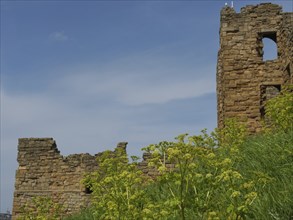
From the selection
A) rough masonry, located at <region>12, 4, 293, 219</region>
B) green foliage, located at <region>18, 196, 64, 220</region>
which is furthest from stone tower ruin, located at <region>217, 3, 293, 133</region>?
green foliage, located at <region>18, 196, 64, 220</region>

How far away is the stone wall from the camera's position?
49.4ft

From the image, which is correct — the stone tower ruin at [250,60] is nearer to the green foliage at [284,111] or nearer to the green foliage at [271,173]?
the green foliage at [271,173]

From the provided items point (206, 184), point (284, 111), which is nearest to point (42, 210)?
point (284, 111)

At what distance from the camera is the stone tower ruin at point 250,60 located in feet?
46.2

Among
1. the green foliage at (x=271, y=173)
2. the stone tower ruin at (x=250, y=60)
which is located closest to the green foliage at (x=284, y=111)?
the green foliage at (x=271, y=173)

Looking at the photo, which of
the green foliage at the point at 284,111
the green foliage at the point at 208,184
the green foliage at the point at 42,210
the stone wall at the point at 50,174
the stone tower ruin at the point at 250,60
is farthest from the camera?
the stone wall at the point at 50,174

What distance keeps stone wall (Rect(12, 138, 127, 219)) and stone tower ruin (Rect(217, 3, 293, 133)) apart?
3.70 m

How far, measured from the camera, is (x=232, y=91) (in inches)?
563

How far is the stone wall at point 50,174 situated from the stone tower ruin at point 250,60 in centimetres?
370

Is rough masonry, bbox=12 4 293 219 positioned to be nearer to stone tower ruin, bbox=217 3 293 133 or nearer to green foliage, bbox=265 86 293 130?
stone tower ruin, bbox=217 3 293 133

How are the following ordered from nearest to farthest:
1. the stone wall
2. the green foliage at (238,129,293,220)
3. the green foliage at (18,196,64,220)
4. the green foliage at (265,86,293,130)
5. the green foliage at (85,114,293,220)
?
1. the green foliage at (85,114,293,220)
2. the green foliage at (238,129,293,220)
3. the green foliage at (265,86,293,130)
4. the green foliage at (18,196,64,220)
5. the stone wall

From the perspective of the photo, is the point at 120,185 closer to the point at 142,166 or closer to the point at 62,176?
the point at 142,166

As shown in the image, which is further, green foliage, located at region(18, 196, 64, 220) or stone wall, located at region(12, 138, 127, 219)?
stone wall, located at region(12, 138, 127, 219)

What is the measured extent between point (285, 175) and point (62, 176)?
10.1m
